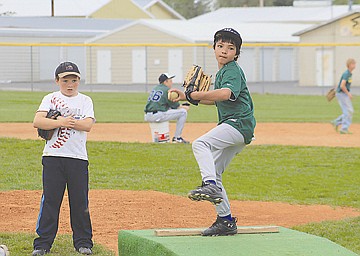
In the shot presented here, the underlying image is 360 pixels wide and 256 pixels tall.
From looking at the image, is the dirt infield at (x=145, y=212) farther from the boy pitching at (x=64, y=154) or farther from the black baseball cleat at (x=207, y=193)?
the black baseball cleat at (x=207, y=193)

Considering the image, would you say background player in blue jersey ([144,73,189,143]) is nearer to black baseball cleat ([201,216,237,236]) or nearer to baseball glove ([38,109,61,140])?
baseball glove ([38,109,61,140])

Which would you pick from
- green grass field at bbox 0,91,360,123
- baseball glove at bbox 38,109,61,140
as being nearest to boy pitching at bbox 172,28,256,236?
baseball glove at bbox 38,109,61,140

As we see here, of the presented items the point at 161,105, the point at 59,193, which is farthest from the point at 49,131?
the point at 161,105

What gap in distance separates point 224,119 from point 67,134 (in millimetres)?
1359

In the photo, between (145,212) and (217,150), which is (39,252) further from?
(145,212)

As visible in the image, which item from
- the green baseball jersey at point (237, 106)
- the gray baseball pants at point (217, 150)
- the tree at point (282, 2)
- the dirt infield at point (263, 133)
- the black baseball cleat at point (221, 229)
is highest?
the tree at point (282, 2)

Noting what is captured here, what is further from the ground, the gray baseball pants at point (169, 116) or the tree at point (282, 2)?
the tree at point (282, 2)

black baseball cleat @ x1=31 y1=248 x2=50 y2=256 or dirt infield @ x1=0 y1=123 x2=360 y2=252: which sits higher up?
black baseball cleat @ x1=31 y1=248 x2=50 y2=256

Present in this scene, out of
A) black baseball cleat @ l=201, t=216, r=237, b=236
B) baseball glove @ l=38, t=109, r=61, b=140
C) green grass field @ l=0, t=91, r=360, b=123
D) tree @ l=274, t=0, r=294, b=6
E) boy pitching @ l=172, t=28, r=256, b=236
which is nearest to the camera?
boy pitching @ l=172, t=28, r=256, b=236

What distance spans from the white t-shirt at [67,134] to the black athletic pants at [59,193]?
6 centimetres

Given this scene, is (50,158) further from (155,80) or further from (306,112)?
(155,80)

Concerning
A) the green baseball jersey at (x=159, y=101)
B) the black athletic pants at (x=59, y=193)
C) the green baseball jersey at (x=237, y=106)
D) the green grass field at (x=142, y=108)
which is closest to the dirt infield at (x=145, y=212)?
the black athletic pants at (x=59, y=193)

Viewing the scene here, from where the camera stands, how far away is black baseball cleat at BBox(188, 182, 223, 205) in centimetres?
624

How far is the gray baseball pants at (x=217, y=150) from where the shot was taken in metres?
6.43
